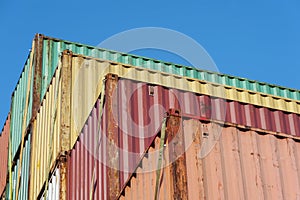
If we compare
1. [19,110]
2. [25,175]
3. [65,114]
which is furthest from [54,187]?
[19,110]

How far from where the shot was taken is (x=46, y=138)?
18641 mm

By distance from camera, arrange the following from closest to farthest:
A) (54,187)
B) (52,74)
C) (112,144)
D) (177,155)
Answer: (177,155) → (112,144) → (54,187) → (52,74)

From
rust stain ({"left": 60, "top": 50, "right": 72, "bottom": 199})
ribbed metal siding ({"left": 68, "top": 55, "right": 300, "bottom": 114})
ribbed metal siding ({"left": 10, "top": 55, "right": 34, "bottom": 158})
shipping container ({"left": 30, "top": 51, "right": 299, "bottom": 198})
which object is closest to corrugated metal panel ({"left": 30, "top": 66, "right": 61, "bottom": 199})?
shipping container ({"left": 30, "top": 51, "right": 299, "bottom": 198})

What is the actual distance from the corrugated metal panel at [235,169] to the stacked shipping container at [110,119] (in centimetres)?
4

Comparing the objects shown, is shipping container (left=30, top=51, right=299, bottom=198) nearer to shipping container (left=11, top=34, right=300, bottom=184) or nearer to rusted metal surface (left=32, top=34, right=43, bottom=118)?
shipping container (left=11, top=34, right=300, bottom=184)

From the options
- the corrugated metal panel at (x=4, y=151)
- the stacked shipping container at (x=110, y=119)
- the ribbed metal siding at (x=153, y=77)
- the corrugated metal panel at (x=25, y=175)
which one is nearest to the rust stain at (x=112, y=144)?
the stacked shipping container at (x=110, y=119)

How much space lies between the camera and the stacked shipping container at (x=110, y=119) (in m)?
11.9

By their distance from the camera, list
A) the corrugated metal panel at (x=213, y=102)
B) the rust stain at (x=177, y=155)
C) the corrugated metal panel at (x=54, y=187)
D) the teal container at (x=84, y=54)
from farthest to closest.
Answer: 1. the teal container at (x=84, y=54)
2. the corrugated metal panel at (x=213, y=102)
3. the corrugated metal panel at (x=54, y=187)
4. the rust stain at (x=177, y=155)

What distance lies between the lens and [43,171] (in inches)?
717

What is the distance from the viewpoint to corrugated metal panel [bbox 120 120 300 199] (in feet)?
36.2

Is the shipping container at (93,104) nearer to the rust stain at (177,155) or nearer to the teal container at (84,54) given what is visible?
the teal container at (84,54)

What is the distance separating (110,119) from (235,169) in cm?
385

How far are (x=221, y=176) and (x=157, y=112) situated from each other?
4699 millimetres

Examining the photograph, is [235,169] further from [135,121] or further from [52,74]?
[52,74]
